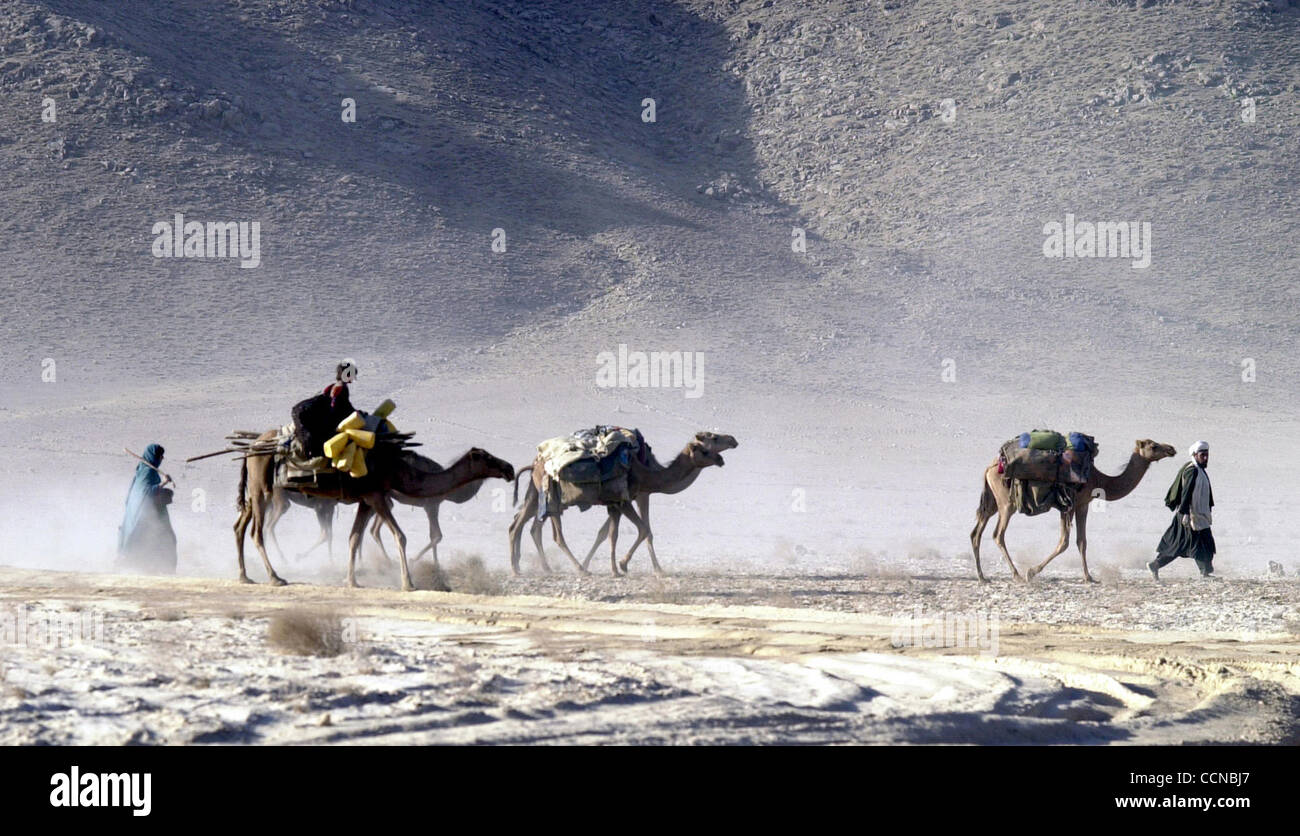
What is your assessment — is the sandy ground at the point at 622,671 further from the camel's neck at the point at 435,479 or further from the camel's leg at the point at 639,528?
the camel's leg at the point at 639,528

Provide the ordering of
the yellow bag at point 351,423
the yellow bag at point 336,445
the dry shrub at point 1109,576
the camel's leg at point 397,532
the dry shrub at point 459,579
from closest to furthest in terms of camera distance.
A: the yellow bag at point 336,445, the yellow bag at point 351,423, the camel's leg at point 397,532, the dry shrub at point 459,579, the dry shrub at point 1109,576

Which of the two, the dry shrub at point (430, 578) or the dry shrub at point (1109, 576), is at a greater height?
the dry shrub at point (430, 578)

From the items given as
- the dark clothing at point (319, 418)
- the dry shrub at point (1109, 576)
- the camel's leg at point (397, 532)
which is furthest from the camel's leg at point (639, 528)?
the dry shrub at point (1109, 576)

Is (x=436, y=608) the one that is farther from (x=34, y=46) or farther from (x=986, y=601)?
(x=34, y=46)

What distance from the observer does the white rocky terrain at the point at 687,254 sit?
1334 inches

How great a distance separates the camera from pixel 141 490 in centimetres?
1850

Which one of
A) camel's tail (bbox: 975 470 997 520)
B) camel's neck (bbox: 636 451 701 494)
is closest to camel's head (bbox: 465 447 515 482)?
camel's neck (bbox: 636 451 701 494)

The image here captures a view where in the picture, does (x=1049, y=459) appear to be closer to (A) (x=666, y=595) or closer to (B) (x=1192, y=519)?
(B) (x=1192, y=519)

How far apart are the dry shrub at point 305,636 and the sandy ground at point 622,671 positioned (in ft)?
0.15

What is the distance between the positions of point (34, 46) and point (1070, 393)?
40129mm

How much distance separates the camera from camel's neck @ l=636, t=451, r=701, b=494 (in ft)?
63.4

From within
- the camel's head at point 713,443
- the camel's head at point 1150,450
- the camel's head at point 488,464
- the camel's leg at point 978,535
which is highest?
the camel's head at point 713,443

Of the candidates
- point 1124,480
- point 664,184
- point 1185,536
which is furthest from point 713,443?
point 664,184

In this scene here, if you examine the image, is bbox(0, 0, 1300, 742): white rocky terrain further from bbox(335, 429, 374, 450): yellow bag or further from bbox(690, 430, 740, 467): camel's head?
bbox(335, 429, 374, 450): yellow bag
